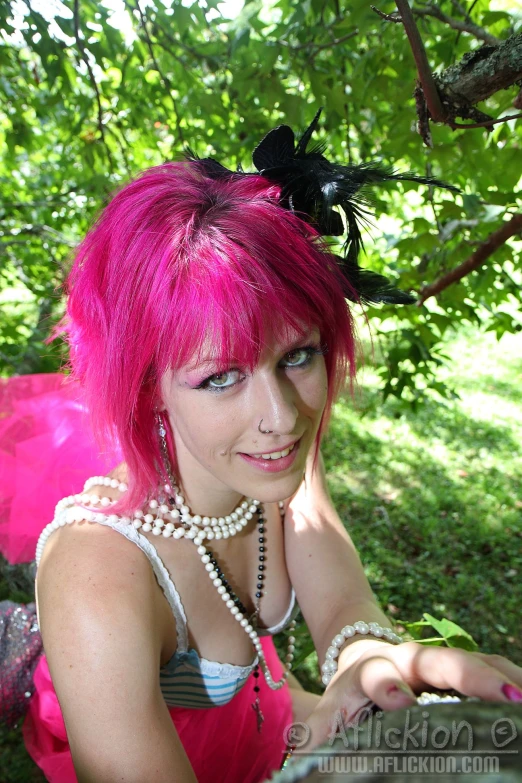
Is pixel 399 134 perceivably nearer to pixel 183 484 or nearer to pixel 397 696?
pixel 183 484

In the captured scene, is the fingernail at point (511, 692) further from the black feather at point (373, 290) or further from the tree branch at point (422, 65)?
the tree branch at point (422, 65)

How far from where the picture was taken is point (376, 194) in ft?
6.35

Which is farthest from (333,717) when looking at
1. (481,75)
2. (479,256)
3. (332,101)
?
(332,101)

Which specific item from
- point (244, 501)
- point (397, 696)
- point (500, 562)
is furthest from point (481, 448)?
point (397, 696)

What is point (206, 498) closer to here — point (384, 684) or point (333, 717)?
point (333, 717)

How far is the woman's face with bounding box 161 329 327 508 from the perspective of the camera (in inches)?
44.7

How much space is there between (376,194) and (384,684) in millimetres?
1532

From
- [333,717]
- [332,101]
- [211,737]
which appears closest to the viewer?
[333,717]

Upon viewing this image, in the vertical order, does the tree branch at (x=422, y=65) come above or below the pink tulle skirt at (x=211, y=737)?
above

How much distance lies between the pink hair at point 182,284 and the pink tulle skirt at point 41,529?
336mm

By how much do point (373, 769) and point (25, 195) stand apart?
4.24 meters

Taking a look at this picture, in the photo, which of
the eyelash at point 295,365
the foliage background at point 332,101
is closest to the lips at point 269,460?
the eyelash at point 295,365

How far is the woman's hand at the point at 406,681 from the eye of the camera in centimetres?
73

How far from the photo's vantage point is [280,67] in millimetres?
2338
